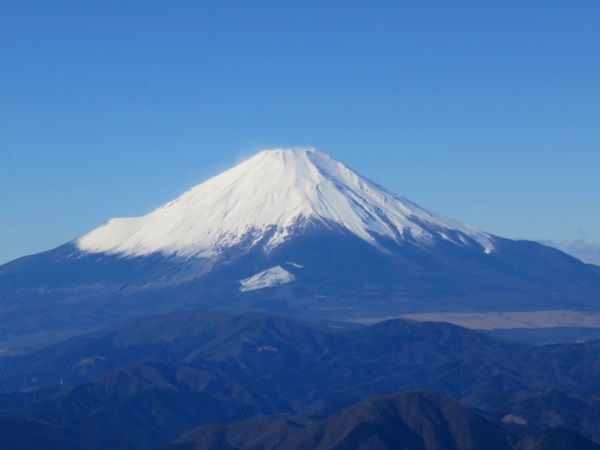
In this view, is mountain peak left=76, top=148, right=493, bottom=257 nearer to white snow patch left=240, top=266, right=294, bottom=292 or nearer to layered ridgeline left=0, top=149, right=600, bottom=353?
layered ridgeline left=0, top=149, right=600, bottom=353

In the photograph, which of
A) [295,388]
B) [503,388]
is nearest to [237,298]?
[295,388]

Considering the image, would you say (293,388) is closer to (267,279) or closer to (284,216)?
(267,279)

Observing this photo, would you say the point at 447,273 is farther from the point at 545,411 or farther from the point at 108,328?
the point at 545,411

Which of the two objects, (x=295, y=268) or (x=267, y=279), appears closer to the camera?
(x=295, y=268)

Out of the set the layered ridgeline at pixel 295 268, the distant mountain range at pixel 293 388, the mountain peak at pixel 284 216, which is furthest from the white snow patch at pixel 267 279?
the distant mountain range at pixel 293 388

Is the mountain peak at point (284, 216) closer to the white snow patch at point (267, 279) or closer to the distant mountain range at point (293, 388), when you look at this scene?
the white snow patch at point (267, 279)

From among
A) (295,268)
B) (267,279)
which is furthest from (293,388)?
(267,279)
